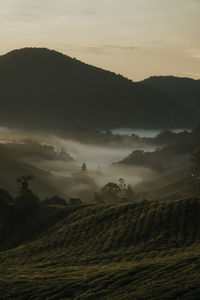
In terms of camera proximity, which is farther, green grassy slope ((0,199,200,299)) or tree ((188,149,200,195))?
tree ((188,149,200,195))

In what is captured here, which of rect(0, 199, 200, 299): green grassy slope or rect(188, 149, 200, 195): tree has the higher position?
rect(188, 149, 200, 195): tree

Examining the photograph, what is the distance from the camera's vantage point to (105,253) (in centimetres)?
7162

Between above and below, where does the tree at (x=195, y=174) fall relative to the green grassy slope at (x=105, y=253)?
above

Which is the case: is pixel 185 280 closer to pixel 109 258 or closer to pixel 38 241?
pixel 109 258

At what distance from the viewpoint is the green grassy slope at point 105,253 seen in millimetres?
45562

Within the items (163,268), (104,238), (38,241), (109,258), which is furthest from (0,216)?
(163,268)

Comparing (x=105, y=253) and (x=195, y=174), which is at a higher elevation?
(x=195, y=174)

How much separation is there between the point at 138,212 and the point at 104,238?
11.0 m

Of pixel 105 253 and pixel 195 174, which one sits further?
pixel 195 174

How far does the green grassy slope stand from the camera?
149 feet

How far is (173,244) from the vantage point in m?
68.6

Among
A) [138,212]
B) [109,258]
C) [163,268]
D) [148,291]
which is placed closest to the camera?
[148,291]

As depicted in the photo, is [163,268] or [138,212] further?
[138,212]

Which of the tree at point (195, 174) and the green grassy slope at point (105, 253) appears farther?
the tree at point (195, 174)
